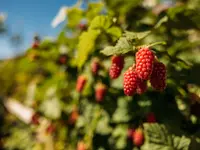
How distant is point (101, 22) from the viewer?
1965 millimetres

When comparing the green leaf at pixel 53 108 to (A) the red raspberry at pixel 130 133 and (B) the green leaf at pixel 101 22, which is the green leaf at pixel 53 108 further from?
(B) the green leaf at pixel 101 22

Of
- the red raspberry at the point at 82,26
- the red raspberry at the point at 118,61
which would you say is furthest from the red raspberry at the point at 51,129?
the red raspberry at the point at 118,61

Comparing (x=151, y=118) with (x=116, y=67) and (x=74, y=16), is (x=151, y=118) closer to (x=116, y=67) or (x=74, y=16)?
(x=116, y=67)

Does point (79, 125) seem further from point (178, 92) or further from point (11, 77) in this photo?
point (11, 77)

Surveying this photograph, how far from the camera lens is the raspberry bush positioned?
1.72 meters

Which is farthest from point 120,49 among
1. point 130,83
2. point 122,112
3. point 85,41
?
point 122,112

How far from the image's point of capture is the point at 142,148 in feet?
7.22

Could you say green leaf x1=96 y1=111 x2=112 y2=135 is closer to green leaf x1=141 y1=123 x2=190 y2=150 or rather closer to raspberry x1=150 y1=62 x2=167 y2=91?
green leaf x1=141 y1=123 x2=190 y2=150

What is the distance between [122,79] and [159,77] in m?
1.09

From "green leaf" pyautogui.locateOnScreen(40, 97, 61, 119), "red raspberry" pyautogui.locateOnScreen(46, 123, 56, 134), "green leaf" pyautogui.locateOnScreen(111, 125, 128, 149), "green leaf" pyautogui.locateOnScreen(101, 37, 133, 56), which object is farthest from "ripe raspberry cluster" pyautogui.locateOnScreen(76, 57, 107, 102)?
"red raspberry" pyautogui.locateOnScreen(46, 123, 56, 134)

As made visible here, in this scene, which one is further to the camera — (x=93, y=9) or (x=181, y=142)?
(x=93, y=9)

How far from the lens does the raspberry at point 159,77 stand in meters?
1.35

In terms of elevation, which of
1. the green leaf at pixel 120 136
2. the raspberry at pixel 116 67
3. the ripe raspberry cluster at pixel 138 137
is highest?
the raspberry at pixel 116 67

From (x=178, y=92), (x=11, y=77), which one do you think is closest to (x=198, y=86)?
(x=178, y=92)
